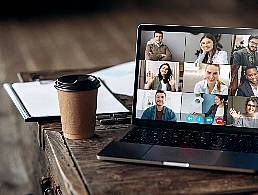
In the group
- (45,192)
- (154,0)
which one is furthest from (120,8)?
(45,192)

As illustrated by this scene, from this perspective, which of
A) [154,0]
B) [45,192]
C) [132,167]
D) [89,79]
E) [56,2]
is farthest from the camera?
[154,0]

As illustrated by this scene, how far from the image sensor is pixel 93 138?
1229 mm

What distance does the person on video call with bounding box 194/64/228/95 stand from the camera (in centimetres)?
123

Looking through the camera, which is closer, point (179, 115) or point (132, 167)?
point (132, 167)

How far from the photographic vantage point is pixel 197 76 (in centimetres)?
124

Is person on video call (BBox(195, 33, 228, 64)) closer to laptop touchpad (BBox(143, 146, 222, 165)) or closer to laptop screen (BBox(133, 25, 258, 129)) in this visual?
laptop screen (BBox(133, 25, 258, 129))

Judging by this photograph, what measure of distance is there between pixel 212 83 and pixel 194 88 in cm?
4

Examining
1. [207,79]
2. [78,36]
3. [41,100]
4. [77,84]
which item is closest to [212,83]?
[207,79]

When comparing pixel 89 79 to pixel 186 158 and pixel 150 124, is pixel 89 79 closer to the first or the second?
pixel 150 124

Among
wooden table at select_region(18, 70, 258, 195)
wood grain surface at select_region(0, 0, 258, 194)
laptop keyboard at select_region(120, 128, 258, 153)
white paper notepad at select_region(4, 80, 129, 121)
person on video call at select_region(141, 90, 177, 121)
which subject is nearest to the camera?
A: wooden table at select_region(18, 70, 258, 195)

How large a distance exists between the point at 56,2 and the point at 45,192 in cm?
411

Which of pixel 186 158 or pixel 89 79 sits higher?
pixel 89 79

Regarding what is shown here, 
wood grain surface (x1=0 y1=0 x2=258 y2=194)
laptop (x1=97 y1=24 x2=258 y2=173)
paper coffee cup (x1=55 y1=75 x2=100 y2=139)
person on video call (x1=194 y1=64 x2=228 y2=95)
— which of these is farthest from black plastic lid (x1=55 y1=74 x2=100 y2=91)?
wood grain surface (x1=0 y1=0 x2=258 y2=194)

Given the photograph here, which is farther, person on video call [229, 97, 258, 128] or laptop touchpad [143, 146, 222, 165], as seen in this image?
person on video call [229, 97, 258, 128]
